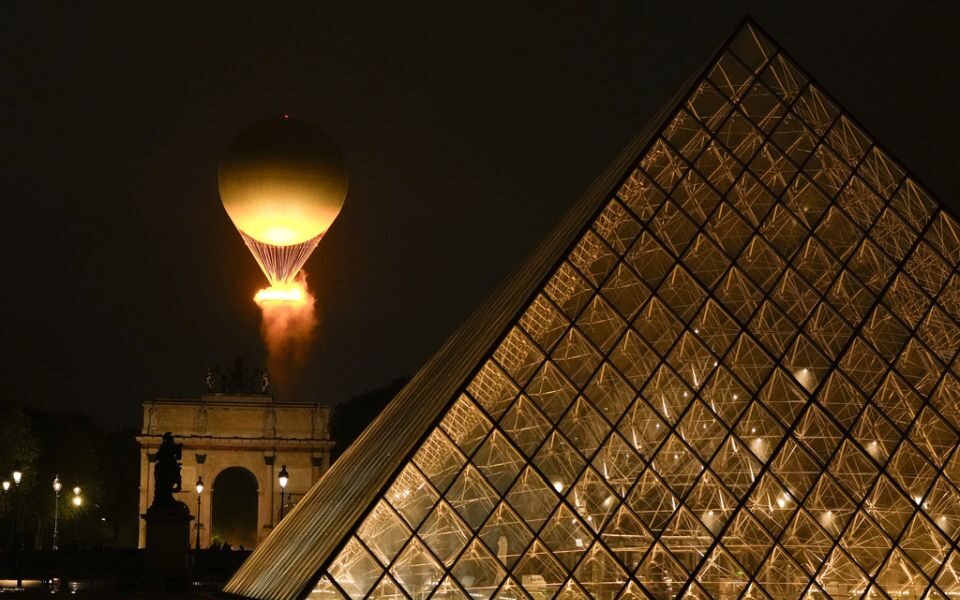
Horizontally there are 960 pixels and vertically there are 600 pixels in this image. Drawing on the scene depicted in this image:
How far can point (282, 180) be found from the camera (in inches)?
1783

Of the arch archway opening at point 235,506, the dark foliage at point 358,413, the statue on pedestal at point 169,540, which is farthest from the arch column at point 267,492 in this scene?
the statue on pedestal at point 169,540

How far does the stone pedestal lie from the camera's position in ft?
113

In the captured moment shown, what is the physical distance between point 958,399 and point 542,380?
22.3ft

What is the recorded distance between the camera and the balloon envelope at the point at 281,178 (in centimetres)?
4519

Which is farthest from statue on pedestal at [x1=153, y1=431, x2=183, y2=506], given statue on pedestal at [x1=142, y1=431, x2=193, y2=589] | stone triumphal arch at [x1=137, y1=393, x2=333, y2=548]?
stone triumphal arch at [x1=137, y1=393, x2=333, y2=548]

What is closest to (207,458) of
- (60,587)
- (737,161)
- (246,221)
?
(246,221)

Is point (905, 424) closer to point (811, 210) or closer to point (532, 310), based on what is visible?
point (811, 210)

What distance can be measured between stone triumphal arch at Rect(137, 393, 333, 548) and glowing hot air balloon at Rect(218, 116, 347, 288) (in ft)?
121

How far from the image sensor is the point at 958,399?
22.6 meters

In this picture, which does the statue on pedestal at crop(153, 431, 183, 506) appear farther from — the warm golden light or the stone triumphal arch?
the stone triumphal arch

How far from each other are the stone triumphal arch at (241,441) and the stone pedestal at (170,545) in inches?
1878

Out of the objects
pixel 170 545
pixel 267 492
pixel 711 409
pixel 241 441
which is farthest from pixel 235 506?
pixel 711 409

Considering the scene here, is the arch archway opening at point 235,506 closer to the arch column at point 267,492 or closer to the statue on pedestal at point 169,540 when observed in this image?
the arch column at point 267,492

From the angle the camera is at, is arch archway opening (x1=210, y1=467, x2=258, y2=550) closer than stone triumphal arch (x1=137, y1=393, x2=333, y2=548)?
No
